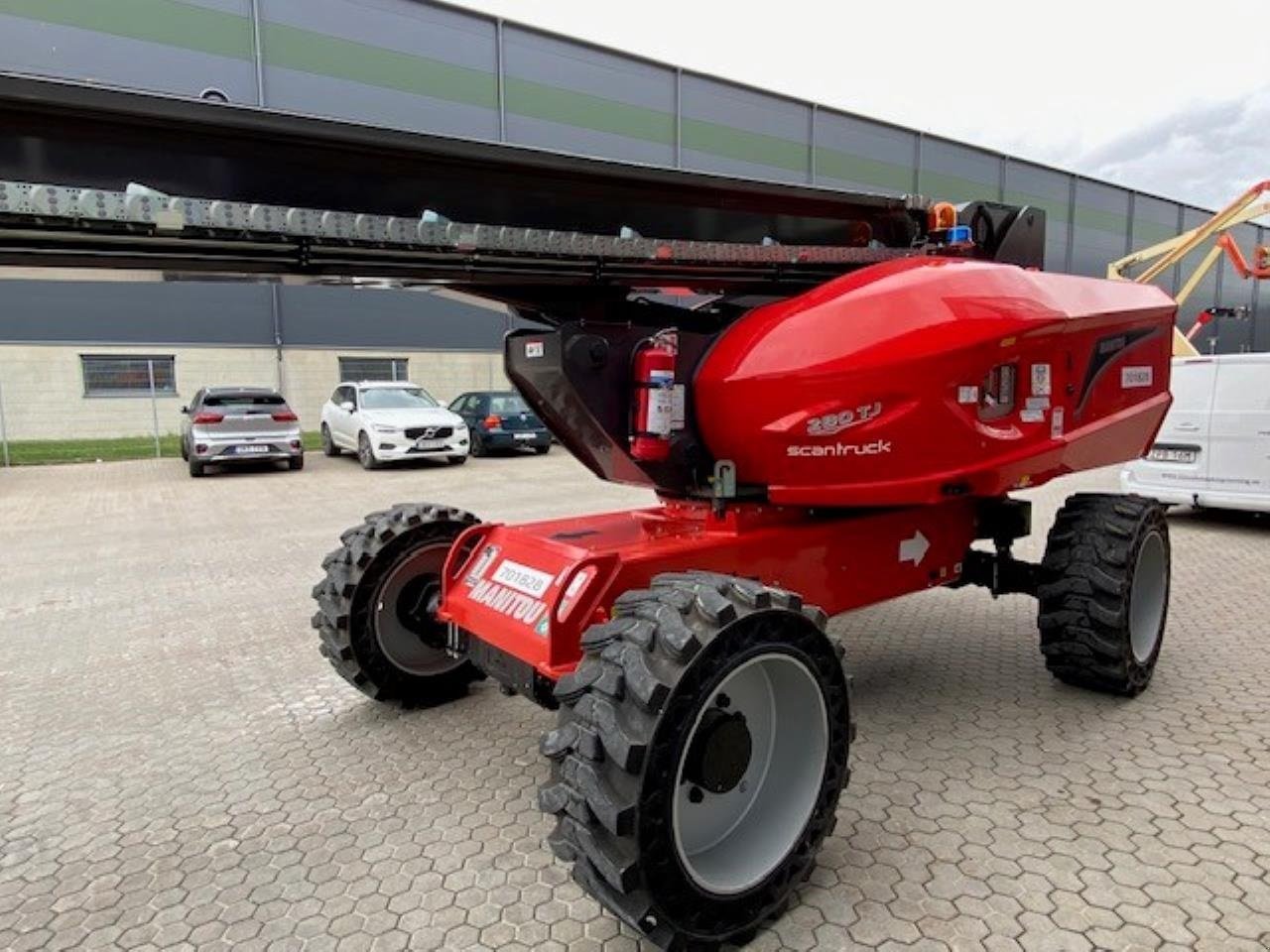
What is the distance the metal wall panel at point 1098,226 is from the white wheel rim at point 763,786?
Answer: 145 feet

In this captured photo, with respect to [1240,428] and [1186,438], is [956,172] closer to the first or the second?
[1186,438]

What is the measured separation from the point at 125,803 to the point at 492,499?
874cm

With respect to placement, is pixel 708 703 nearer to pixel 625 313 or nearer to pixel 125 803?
pixel 625 313

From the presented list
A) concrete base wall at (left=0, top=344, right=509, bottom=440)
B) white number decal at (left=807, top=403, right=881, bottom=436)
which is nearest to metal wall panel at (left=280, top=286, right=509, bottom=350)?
concrete base wall at (left=0, top=344, right=509, bottom=440)

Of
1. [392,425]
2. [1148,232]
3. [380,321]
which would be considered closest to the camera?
[392,425]

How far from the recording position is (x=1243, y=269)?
1057 inches

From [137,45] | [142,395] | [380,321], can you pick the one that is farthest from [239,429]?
[137,45]

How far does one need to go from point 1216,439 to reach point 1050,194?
35.6 meters

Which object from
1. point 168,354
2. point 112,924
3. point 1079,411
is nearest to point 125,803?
point 112,924

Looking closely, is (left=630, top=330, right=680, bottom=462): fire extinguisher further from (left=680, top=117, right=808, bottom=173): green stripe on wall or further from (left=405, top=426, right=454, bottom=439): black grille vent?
(left=680, top=117, right=808, bottom=173): green stripe on wall

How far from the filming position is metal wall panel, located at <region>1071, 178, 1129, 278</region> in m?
41.1

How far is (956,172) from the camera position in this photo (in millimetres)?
36188

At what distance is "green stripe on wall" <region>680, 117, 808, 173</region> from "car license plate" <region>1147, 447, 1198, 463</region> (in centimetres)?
2286

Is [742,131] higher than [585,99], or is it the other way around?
[585,99]
